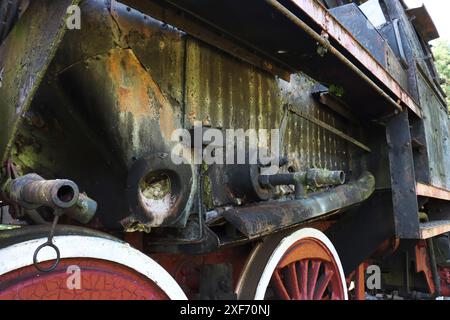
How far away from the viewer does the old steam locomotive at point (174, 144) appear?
1.12 meters

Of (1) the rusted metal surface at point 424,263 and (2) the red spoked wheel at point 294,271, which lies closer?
(2) the red spoked wheel at point 294,271

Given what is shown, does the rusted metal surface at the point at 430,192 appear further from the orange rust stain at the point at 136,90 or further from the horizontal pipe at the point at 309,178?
the orange rust stain at the point at 136,90

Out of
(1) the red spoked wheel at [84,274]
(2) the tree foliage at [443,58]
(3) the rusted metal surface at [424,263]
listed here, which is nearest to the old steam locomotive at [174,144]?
(1) the red spoked wheel at [84,274]

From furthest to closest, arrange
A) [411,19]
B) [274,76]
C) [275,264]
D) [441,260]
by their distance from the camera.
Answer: [441,260], [411,19], [274,76], [275,264]

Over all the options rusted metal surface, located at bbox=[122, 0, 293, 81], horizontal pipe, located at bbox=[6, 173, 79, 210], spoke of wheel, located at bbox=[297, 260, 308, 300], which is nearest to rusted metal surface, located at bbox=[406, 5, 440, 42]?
rusted metal surface, located at bbox=[122, 0, 293, 81]

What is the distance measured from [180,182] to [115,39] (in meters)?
0.57

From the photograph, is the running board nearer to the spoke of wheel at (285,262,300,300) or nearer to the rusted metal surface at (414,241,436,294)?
the rusted metal surface at (414,241,436,294)

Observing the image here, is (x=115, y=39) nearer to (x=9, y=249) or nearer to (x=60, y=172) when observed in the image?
(x=60, y=172)

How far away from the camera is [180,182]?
1.55m

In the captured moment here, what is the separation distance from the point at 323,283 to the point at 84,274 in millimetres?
1855

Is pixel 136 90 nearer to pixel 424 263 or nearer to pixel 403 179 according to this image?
pixel 403 179

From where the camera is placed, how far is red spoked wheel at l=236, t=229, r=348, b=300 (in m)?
2.00

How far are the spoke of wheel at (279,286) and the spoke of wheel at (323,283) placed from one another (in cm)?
38
